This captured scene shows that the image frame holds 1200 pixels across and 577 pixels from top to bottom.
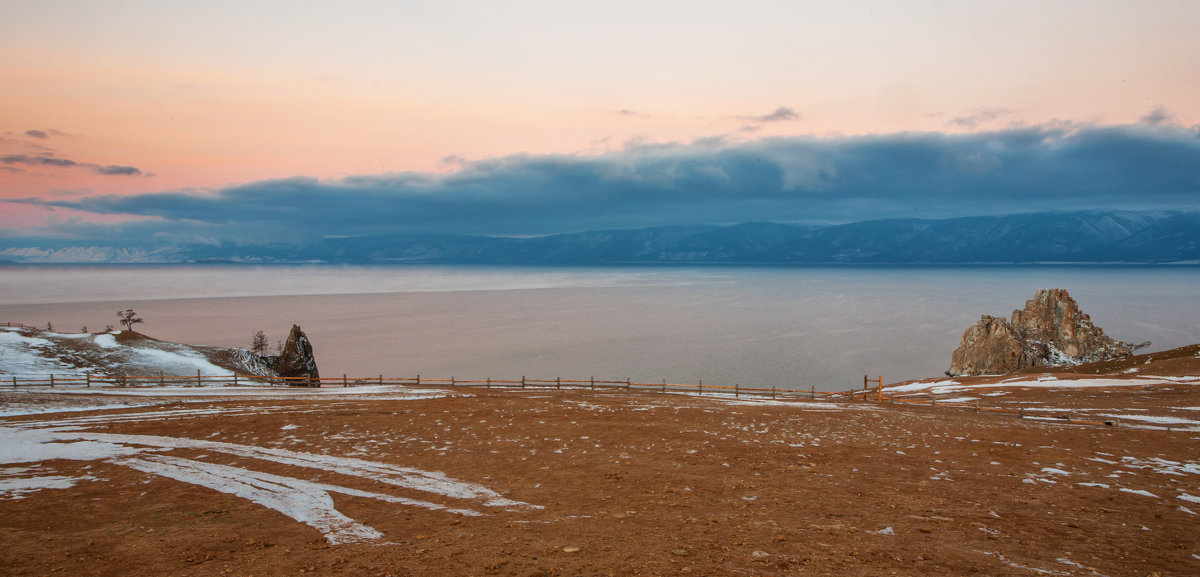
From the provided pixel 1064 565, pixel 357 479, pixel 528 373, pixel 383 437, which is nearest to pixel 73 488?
pixel 357 479

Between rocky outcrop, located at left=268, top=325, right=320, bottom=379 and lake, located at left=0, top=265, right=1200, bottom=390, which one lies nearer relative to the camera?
rocky outcrop, located at left=268, top=325, right=320, bottom=379

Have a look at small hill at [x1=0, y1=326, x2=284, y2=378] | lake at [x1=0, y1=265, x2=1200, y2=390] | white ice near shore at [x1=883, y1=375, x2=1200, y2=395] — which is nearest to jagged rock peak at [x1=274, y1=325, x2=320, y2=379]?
small hill at [x1=0, y1=326, x2=284, y2=378]

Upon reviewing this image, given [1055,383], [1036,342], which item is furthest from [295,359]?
[1036,342]

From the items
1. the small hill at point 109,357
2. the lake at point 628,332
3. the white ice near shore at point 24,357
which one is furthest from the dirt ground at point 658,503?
the lake at point 628,332

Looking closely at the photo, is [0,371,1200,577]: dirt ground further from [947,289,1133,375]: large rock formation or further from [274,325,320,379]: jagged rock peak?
[947,289,1133,375]: large rock formation

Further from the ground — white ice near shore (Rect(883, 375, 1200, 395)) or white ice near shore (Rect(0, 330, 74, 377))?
white ice near shore (Rect(0, 330, 74, 377))

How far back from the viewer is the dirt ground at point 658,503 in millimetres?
12680

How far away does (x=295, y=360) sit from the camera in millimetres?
65375

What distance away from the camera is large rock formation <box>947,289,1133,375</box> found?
71750 millimetres

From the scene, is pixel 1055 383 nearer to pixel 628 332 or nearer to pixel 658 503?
pixel 658 503

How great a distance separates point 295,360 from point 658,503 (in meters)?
59.4

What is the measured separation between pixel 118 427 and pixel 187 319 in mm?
144654

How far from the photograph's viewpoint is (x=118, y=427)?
27.5 meters

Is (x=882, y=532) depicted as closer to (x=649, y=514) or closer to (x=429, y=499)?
(x=649, y=514)
